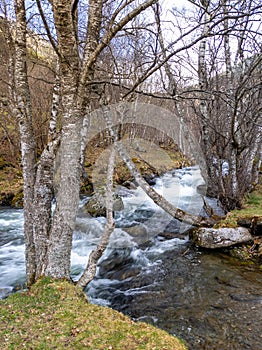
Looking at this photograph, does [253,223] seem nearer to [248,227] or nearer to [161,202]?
[248,227]

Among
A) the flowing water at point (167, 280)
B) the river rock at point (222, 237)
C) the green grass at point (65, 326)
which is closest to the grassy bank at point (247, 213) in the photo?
the river rock at point (222, 237)

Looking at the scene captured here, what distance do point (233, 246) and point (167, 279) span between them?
1.98m

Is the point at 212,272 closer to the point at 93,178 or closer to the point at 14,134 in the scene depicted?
the point at 93,178

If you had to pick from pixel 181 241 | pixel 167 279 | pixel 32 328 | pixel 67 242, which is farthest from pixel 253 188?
pixel 32 328

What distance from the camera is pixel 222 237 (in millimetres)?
6258

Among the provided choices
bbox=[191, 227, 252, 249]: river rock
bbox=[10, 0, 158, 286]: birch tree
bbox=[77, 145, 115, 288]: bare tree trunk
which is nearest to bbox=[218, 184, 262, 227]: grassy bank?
bbox=[191, 227, 252, 249]: river rock

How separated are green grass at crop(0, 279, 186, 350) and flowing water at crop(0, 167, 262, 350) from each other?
100cm

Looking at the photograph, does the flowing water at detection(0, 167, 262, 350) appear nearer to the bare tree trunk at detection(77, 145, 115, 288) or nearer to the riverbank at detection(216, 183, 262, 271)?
the riverbank at detection(216, 183, 262, 271)

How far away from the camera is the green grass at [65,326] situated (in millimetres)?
2564

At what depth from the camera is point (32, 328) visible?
110 inches

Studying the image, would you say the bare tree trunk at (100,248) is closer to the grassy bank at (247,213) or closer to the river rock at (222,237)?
the river rock at (222,237)

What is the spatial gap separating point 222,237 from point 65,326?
179 inches

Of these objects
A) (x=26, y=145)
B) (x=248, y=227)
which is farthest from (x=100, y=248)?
(x=248, y=227)

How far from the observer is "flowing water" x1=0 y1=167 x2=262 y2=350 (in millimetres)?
3707
